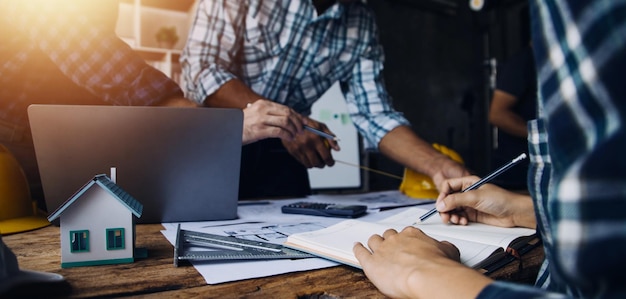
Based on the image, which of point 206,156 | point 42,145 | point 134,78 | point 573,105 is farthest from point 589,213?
point 134,78

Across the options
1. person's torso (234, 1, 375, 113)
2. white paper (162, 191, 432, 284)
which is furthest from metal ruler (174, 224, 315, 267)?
person's torso (234, 1, 375, 113)

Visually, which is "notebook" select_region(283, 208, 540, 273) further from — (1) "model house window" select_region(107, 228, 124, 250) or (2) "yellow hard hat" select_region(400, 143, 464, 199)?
(2) "yellow hard hat" select_region(400, 143, 464, 199)

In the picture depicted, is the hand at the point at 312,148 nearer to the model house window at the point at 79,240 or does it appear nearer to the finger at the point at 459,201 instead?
the finger at the point at 459,201

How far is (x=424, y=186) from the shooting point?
1.59 m

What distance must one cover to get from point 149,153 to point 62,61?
1.75ft

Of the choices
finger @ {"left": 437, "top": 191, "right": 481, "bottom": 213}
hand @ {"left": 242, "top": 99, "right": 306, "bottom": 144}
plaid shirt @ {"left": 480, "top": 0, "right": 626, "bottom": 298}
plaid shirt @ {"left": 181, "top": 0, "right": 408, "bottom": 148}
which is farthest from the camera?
plaid shirt @ {"left": 181, "top": 0, "right": 408, "bottom": 148}

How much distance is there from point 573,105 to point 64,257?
0.65 meters

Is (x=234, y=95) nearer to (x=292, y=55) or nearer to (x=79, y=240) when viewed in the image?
(x=292, y=55)

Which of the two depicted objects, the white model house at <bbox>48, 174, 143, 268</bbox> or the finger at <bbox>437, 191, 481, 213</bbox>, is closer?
the white model house at <bbox>48, 174, 143, 268</bbox>

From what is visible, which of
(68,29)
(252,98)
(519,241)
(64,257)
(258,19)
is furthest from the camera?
(258,19)

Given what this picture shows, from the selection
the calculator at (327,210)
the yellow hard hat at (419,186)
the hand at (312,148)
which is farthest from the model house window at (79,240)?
the yellow hard hat at (419,186)

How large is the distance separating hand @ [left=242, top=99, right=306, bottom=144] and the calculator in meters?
0.23

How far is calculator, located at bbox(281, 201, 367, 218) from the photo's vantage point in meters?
1.11

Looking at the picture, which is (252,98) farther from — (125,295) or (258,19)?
(125,295)
